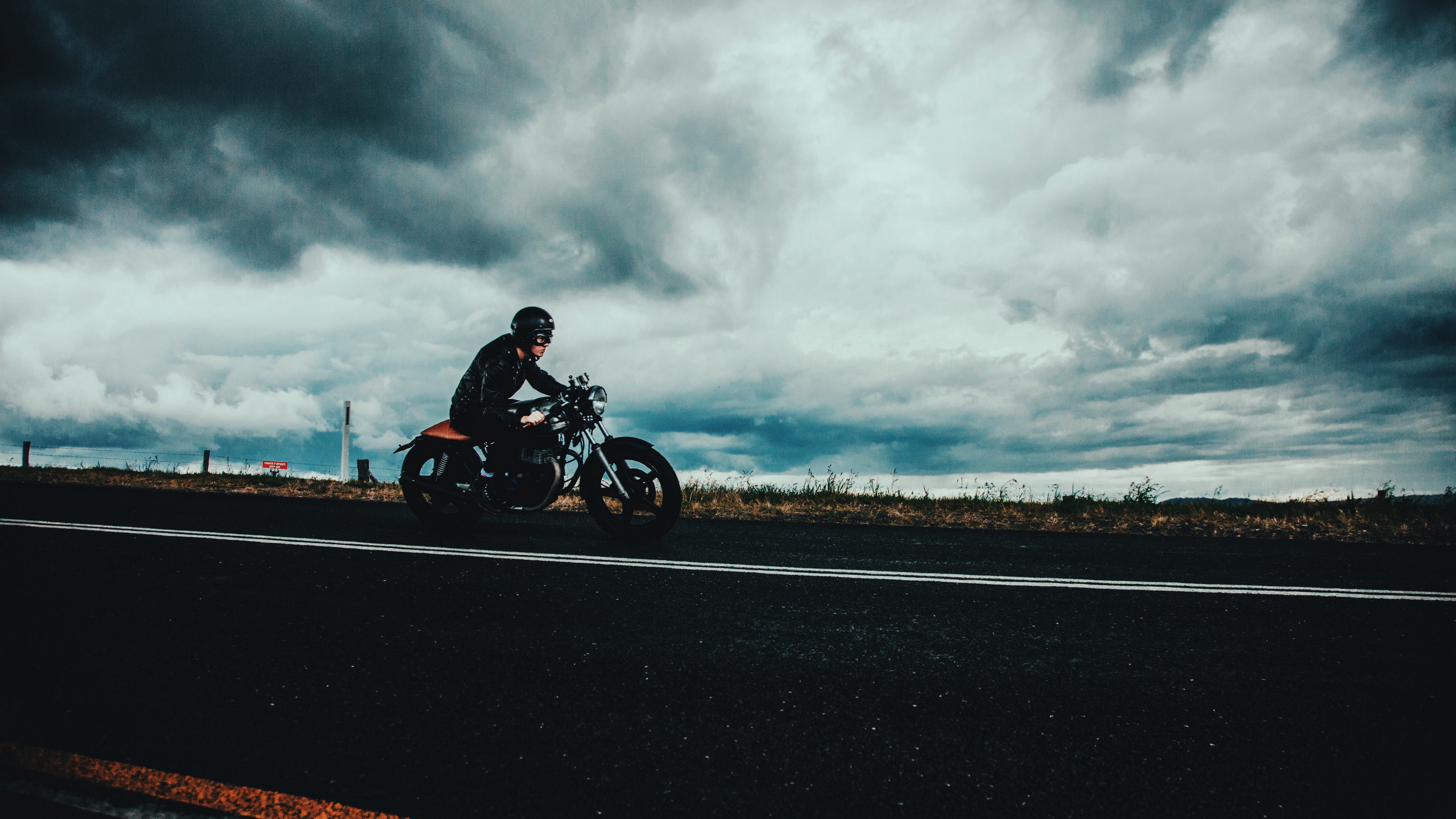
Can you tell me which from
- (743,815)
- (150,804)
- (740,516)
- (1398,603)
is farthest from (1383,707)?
(740,516)

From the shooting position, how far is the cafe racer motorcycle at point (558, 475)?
A: 19.6 feet

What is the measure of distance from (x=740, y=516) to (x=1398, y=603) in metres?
6.43

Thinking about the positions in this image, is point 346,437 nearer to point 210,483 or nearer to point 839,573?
point 210,483

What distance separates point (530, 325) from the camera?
6395 mm

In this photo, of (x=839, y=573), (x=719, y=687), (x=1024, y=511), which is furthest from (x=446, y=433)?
(x=1024, y=511)

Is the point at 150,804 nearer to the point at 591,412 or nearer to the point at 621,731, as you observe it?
the point at 621,731

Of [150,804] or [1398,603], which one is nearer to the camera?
[150,804]

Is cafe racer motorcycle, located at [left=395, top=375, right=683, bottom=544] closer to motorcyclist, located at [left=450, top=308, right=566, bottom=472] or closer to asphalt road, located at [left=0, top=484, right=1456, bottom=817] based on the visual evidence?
motorcyclist, located at [left=450, top=308, right=566, bottom=472]

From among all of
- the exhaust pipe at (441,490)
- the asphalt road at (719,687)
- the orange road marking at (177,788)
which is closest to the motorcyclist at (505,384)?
the exhaust pipe at (441,490)

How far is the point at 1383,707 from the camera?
8.02 feet

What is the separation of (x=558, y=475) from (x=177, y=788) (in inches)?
166

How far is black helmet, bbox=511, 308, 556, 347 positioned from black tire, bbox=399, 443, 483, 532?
4.12ft

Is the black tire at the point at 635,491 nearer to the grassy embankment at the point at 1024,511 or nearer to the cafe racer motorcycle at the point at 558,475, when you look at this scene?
the cafe racer motorcycle at the point at 558,475

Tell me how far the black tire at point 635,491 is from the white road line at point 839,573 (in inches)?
37.1
